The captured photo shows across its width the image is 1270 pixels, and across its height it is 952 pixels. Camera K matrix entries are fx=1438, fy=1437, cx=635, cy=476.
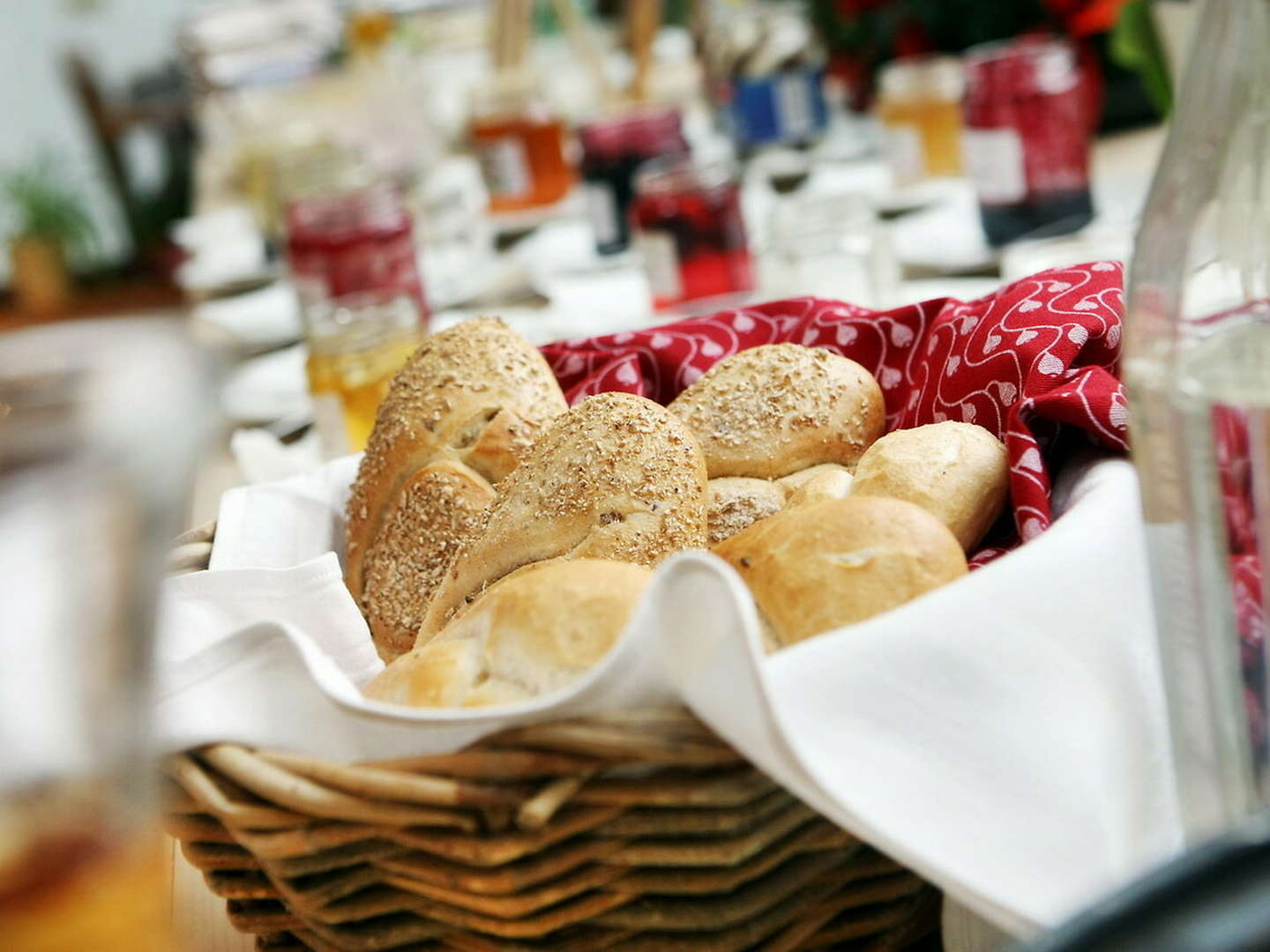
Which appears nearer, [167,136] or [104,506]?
[104,506]

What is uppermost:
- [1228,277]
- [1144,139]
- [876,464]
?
[1228,277]

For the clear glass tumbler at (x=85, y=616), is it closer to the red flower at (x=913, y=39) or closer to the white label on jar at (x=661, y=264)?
the white label on jar at (x=661, y=264)

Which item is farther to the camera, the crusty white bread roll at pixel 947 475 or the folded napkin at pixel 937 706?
the crusty white bread roll at pixel 947 475

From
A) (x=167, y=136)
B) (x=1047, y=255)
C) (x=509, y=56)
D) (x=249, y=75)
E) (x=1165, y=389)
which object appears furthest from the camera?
(x=167, y=136)

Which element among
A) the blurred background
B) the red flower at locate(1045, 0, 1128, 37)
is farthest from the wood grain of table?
the red flower at locate(1045, 0, 1128, 37)

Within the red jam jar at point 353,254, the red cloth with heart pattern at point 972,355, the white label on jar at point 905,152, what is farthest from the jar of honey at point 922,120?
the red cloth with heart pattern at point 972,355

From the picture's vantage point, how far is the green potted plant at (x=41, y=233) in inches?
251

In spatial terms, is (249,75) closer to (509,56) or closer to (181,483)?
(509,56)

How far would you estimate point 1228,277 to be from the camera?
0.49 metres

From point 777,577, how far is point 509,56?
2214mm

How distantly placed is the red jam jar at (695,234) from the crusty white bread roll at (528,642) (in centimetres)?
98

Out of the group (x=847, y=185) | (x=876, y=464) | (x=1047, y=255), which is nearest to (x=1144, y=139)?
(x=847, y=185)

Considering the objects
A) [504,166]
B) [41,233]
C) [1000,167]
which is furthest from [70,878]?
[41,233]

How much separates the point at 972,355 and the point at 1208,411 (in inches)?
14.2
